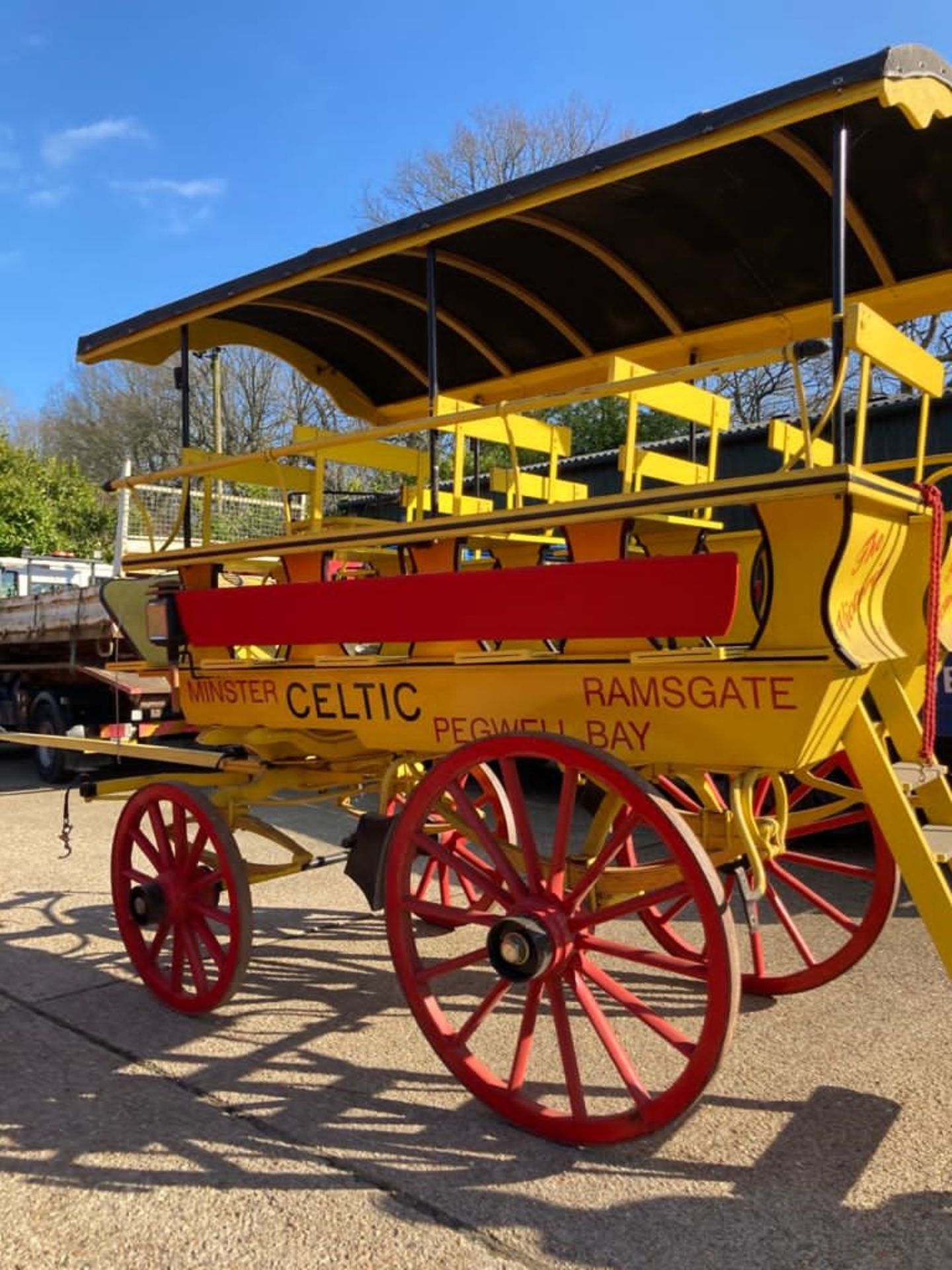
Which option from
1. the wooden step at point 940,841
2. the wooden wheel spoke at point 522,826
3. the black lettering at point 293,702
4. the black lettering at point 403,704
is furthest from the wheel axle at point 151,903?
the wooden step at point 940,841

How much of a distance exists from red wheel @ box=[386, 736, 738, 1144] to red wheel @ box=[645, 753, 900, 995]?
1.59 feet

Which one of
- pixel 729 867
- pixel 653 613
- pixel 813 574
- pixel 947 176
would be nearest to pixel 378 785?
pixel 729 867

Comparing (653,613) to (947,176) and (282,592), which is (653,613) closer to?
(282,592)

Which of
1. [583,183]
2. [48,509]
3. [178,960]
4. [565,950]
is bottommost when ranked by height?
[178,960]

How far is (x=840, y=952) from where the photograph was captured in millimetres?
3840

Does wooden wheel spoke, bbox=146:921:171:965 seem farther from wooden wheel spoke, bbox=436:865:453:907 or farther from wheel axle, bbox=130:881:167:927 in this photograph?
wooden wheel spoke, bbox=436:865:453:907

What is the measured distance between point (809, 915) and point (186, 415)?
12.0ft

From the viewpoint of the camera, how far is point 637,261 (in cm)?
414

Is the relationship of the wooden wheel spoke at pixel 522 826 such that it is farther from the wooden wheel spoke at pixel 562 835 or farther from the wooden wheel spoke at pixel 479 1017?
the wooden wheel spoke at pixel 479 1017

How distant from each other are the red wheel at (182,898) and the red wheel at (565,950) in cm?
78

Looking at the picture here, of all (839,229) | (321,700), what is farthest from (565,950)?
(839,229)

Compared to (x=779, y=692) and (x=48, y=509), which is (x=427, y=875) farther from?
(x=48, y=509)

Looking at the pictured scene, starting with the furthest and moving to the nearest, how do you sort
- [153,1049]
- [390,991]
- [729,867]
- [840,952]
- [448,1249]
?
[390,991] < [840,952] < [153,1049] < [729,867] < [448,1249]

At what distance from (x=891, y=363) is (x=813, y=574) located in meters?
0.59
